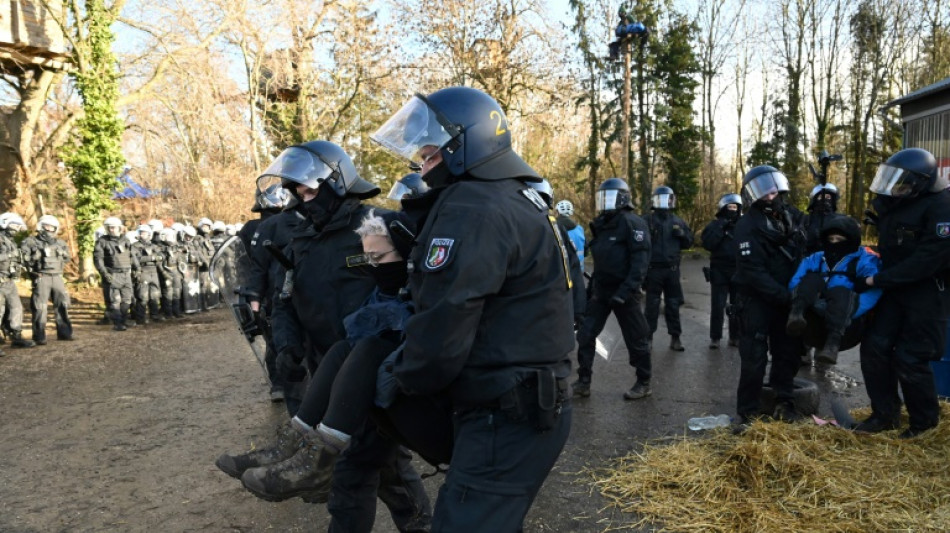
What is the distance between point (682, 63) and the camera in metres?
30.1

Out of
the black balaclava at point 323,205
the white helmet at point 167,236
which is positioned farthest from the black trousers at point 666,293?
the white helmet at point 167,236

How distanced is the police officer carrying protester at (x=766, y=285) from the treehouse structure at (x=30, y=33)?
17.9m

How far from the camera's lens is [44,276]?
36.1 feet

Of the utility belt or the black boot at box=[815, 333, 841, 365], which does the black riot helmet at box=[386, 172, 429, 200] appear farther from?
the utility belt

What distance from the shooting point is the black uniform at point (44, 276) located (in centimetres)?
1081

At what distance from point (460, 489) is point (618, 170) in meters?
31.5

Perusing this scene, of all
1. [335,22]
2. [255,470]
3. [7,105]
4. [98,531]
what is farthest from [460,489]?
[335,22]

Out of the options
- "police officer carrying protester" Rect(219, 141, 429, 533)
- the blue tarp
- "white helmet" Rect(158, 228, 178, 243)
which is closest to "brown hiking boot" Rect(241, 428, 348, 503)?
"police officer carrying protester" Rect(219, 141, 429, 533)

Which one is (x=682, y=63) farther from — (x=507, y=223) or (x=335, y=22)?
(x=507, y=223)

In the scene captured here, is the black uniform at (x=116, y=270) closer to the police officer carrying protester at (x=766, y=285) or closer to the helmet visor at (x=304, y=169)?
the helmet visor at (x=304, y=169)

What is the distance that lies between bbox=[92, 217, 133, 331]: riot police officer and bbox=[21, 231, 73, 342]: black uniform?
0.99 m

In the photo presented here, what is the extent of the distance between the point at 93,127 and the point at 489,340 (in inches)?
703

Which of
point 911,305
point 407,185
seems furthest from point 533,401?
point 407,185

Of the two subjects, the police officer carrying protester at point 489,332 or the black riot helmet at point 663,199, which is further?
the black riot helmet at point 663,199
